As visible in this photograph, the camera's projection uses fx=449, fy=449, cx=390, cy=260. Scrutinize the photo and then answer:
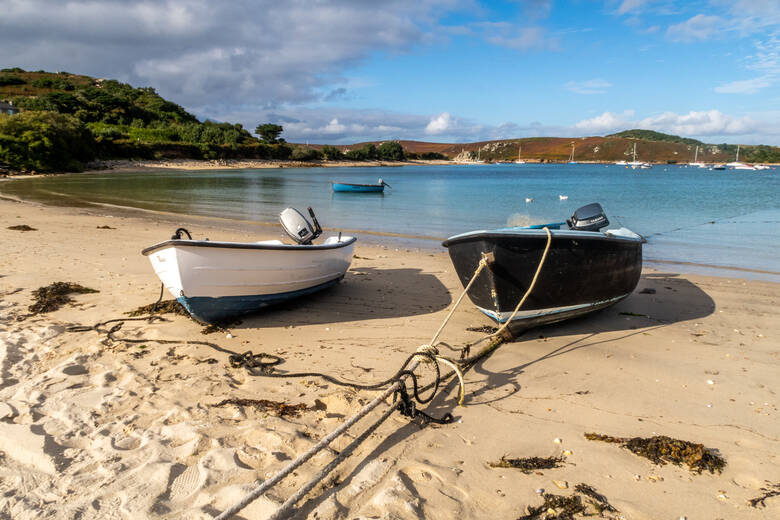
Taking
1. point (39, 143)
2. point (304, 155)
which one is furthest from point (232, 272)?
point (304, 155)

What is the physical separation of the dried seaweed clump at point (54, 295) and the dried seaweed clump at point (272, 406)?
13.2ft

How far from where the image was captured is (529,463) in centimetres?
333

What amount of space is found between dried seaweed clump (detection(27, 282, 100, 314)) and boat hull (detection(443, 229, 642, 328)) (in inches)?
222

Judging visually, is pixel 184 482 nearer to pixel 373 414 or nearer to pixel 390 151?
pixel 373 414

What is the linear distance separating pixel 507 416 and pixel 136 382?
3496 millimetres

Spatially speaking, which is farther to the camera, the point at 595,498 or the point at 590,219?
the point at 590,219

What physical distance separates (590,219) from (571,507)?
5003mm

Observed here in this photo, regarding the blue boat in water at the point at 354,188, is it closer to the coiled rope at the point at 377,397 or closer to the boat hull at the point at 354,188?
the boat hull at the point at 354,188

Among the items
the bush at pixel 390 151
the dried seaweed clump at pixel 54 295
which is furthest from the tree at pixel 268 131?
the dried seaweed clump at pixel 54 295

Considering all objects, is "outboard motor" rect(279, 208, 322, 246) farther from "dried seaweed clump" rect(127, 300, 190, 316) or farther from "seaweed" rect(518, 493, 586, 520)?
"seaweed" rect(518, 493, 586, 520)

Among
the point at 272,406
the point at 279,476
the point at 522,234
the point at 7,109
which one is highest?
the point at 7,109

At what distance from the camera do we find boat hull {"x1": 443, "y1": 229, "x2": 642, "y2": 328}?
17.6 feet

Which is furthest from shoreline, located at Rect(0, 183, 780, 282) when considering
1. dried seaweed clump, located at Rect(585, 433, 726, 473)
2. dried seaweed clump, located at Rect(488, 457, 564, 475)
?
dried seaweed clump, located at Rect(488, 457, 564, 475)

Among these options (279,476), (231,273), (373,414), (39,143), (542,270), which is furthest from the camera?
(39,143)
